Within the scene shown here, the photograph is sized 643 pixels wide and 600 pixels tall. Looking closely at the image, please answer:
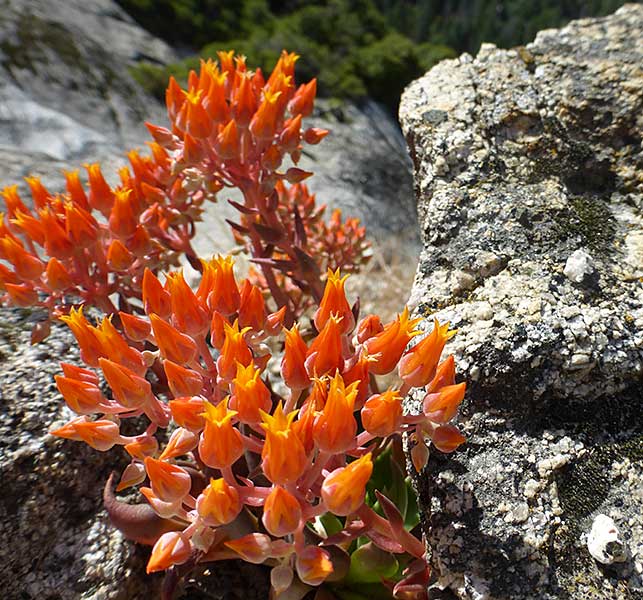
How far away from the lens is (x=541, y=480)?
106 cm

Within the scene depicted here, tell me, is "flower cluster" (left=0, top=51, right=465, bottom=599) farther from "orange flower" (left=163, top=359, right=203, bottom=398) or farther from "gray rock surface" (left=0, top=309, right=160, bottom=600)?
"gray rock surface" (left=0, top=309, right=160, bottom=600)

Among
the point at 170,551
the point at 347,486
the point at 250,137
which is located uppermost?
the point at 250,137

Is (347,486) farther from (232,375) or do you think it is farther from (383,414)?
(232,375)

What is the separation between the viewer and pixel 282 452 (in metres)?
0.89

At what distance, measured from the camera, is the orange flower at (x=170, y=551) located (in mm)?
985

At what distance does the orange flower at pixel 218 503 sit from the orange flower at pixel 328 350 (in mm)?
246

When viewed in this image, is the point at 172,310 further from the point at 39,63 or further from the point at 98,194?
the point at 39,63

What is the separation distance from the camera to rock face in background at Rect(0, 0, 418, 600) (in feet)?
4.44

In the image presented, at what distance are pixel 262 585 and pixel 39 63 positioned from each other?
525 centimetres

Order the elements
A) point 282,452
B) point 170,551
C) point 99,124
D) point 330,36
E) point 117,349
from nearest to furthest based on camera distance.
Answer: point 282,452, point 170,551, point 117,349, point 99,124, point 330,36

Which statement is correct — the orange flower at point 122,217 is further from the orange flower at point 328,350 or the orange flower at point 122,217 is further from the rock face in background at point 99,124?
the rock face in background at point 99,124

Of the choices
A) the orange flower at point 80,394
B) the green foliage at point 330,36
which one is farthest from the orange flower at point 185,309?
the green foliage at point 330,36

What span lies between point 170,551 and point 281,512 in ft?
0.82

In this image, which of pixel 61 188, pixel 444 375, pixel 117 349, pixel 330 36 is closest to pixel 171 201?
pixel 117 349
